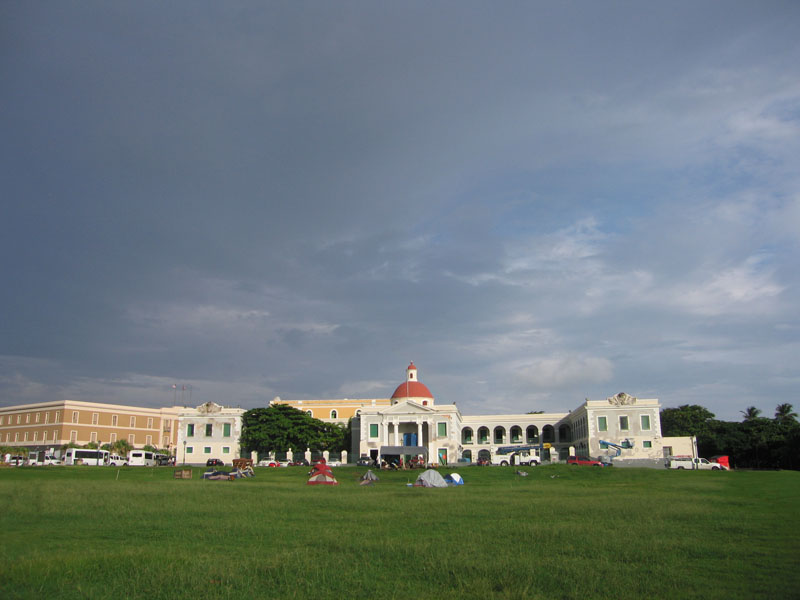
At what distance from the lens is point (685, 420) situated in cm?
8962

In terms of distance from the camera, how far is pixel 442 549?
44.4 ft

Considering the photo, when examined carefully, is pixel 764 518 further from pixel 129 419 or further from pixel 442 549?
pixel 129 419

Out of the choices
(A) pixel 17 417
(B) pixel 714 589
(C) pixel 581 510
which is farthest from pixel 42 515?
(A) pixel 17 417

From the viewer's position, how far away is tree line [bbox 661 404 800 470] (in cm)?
7081

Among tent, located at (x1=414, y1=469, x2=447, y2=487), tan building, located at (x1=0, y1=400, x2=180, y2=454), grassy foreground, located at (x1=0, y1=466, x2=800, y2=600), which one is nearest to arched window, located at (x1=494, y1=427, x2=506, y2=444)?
tan building, located at (x1=0, y1=400, x2=180, y2=454)

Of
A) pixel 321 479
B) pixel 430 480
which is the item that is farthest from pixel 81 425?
pixel 430 480

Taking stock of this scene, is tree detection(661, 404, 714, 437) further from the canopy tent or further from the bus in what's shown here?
the bus

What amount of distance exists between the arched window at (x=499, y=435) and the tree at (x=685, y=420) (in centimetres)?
2401

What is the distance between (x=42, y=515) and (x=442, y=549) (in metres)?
13.1

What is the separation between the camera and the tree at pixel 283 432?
70938 millimetres

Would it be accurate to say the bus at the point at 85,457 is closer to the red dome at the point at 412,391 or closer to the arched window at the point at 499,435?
the red dome at the point at 412,391

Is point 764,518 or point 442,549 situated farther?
point 764,518

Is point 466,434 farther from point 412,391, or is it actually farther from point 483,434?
→ point 412,391

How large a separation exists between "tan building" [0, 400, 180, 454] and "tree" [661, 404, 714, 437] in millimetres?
77569
